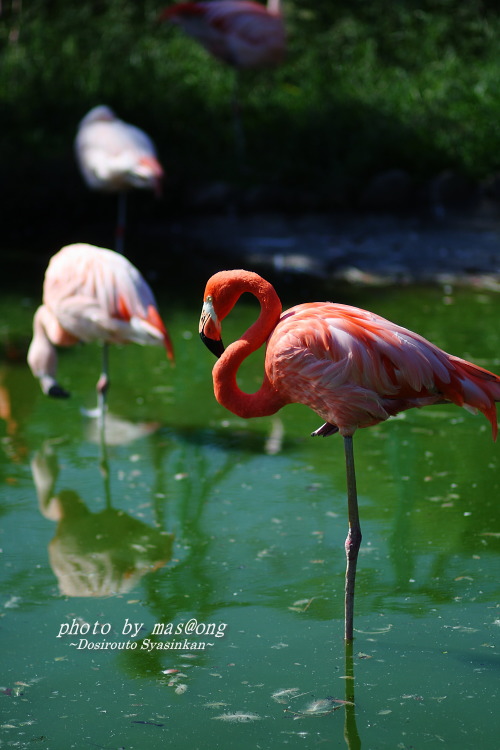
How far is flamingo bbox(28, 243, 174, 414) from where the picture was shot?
432 cm

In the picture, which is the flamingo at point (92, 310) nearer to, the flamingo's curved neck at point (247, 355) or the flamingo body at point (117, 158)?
the flamingo's curved neck at point (247, 355)

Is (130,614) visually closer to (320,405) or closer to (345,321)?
(320,405)

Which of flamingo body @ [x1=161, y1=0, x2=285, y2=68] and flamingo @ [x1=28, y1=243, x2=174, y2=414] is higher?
flamingo body @ [x1=161, y1=0, x2=285, y2=68]

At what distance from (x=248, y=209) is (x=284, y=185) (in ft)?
1.88

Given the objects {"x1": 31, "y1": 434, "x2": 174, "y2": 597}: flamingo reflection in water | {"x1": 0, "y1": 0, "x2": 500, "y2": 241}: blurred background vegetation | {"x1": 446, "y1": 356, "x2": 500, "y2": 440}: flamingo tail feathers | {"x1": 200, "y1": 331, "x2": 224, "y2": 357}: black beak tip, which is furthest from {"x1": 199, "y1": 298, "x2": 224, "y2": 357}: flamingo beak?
{"x1": 0, "y1": 0, "x2": 500, "y2": 241}: blurred background vegetation

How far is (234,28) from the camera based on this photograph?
31.0ft

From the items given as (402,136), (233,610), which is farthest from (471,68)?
(233,610)

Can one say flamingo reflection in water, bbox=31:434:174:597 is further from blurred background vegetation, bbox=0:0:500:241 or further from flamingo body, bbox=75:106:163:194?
blurred background vegetation, bbox=0:0:500:241

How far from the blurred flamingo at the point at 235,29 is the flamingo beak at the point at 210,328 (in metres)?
6.98

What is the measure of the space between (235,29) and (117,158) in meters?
3.40

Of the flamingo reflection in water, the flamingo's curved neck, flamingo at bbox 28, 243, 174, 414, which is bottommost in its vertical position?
the flamingo reflection in water

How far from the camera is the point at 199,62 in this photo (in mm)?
11367

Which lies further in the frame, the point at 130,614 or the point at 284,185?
A: the point at 284,185

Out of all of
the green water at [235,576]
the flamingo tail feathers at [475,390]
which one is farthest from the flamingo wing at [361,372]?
the green water at [235,576]
